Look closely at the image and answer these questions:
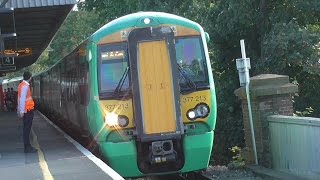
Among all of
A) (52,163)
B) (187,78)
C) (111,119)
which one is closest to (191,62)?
(187,78)

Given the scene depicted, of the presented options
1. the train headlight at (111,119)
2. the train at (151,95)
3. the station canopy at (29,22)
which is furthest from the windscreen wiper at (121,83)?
the station canopy at (29,22)

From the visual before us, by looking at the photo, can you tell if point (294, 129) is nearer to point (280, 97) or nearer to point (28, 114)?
point (280, 97)

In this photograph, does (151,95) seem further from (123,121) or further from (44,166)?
(44,166)

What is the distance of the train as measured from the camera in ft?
33.7

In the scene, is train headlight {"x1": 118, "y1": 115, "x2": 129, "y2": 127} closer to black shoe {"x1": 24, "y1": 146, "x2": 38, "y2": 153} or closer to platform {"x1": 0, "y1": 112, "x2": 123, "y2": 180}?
platform {"x1": 0, "y1": 112, "x2": 123, "y2": 180}

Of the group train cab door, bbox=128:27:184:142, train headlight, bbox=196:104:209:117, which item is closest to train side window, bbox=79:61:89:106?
train cab door, bbox=128:27:184:142

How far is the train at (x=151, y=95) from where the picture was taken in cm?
1027

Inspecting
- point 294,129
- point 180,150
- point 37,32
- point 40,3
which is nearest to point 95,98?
point 180,150

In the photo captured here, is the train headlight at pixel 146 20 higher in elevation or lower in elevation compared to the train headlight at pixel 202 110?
higher

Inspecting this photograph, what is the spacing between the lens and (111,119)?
1029cm

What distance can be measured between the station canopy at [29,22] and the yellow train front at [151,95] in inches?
143

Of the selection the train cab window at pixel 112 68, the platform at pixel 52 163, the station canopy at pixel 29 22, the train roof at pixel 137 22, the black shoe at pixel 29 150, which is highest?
the station canopy at pixel 29 22

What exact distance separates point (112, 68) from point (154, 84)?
A: 82cm

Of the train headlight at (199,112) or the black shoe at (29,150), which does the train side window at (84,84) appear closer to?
the black shoe at (29,150)
